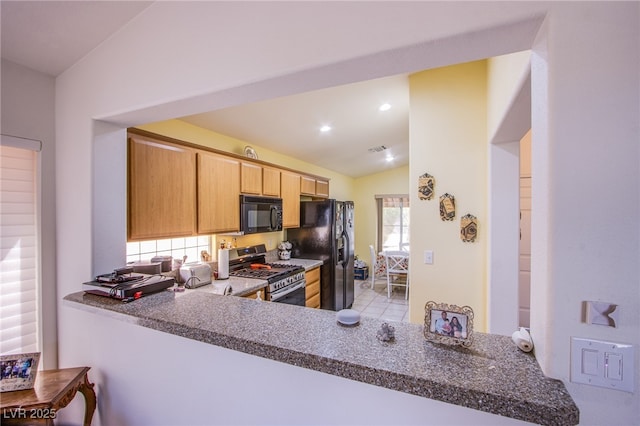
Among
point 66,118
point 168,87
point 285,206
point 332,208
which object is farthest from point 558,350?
point 332,208

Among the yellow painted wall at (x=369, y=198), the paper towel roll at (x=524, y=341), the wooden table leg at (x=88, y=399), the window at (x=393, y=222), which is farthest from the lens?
the window at (x=393, y=222)

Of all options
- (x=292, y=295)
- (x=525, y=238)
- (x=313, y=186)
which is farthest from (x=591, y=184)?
(x=313, y=186)

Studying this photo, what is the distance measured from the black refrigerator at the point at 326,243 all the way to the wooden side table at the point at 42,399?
9.60ft

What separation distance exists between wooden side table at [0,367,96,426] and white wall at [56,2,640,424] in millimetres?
1138

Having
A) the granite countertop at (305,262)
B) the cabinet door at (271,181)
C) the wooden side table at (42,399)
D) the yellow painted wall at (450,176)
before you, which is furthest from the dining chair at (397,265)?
the wooden side table at (42,399)

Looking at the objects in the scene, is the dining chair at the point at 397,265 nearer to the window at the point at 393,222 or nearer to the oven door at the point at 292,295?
the window at the point at 393,222

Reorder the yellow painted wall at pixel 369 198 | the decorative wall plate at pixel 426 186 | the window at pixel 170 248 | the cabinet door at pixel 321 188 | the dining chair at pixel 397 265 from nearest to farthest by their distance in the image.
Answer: the window at pixel 170 248 < the decorative wall plate at pixel 426 186 < the cabinet door at pixel 321 188 < the dining chair at pixel 397 265 < the yellow painted wall at pixel 369 198

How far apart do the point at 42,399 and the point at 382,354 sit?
1727mm

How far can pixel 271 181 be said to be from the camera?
3316 mm

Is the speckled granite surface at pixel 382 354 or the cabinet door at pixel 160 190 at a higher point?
the cabinet door at pixel 160 190

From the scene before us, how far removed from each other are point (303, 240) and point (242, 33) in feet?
11.0

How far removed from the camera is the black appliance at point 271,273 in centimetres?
284

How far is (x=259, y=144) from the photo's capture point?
11.5 ft

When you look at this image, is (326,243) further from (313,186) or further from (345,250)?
(313,186)
